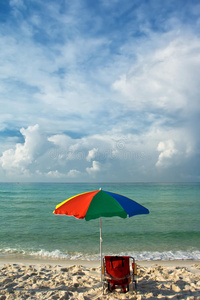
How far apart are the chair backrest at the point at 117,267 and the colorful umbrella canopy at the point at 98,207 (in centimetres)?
131

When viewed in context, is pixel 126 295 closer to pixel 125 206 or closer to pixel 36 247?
pixel 125 206

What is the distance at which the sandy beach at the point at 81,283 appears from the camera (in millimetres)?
5441

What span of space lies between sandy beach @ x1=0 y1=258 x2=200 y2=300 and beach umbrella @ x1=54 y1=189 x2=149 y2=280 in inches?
82.8

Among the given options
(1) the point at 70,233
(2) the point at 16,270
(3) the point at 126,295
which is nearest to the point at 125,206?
(3) the point at 126,295

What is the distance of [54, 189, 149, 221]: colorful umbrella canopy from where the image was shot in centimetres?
491

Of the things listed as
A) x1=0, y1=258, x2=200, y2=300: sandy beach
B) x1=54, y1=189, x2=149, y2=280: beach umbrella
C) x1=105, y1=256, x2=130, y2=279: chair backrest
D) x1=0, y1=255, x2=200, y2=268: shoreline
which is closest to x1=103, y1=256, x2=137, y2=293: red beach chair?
x1=105, y1=256, x2=130, y2=279: chair backrest

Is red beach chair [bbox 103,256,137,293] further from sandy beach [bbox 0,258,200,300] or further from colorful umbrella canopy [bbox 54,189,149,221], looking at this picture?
colorful umbrella canopy [bbox 54,189,149,221]

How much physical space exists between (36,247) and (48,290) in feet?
18.5

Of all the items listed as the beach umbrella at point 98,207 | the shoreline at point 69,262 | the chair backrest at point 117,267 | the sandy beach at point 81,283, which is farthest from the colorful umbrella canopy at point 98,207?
the shoreline at point 69,262

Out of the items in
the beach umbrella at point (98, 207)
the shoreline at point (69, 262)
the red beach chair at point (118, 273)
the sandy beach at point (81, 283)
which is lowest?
the shoreline at point (69, 262)

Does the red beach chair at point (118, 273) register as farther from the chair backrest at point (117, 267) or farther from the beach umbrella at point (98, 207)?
the beach umbrella at point (98, 207)

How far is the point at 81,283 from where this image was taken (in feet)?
20.2

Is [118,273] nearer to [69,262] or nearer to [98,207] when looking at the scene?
[98,207]

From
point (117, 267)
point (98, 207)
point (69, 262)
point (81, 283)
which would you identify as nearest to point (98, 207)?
point (98, 207)
